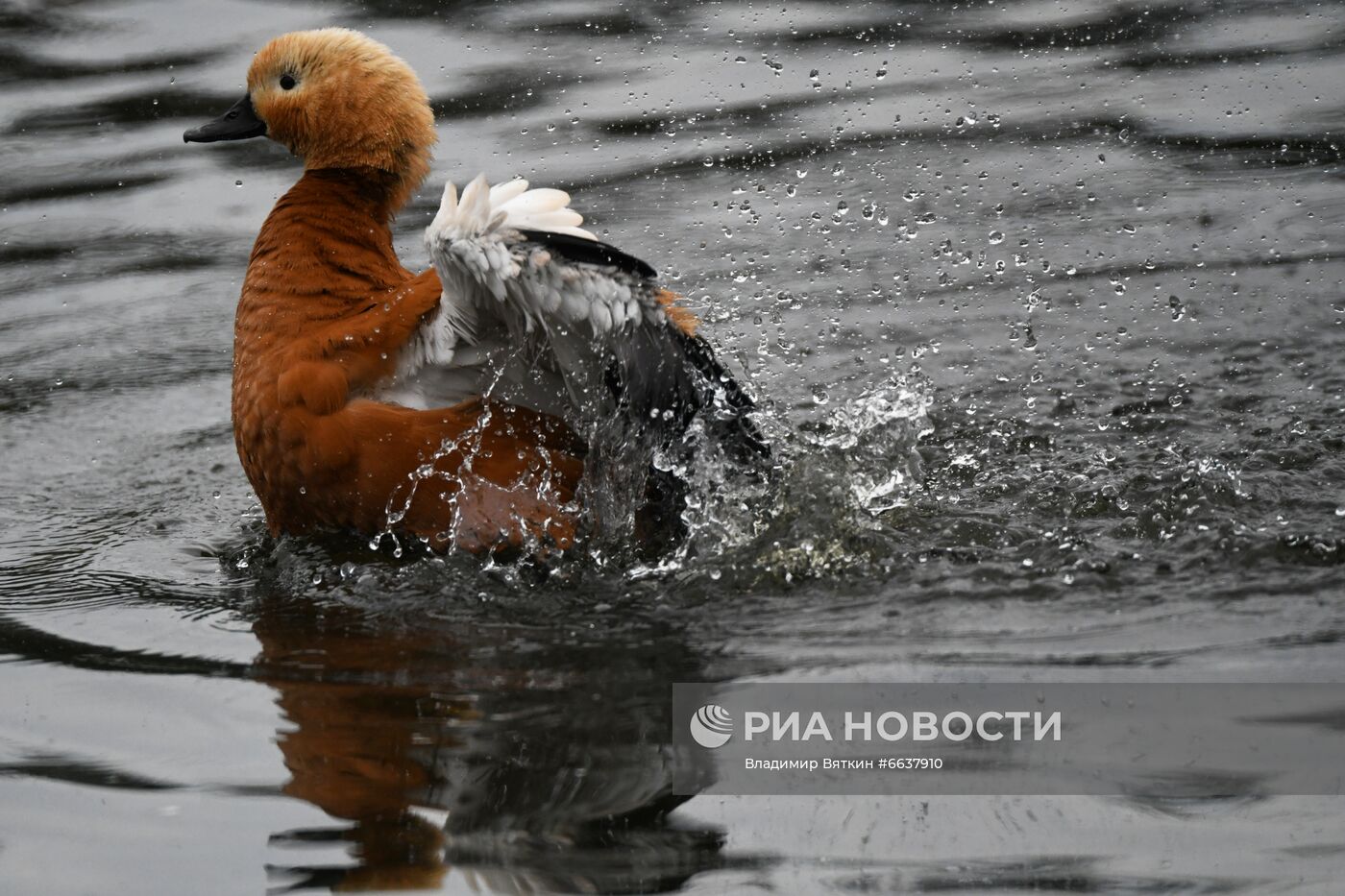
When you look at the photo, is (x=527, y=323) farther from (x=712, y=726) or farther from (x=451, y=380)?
(x=712, y=726)

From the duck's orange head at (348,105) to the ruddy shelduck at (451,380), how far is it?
0.63ft

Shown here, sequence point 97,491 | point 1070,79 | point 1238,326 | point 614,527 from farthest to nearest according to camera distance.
→ point 1070,79, point 1238,326, point 97,491, point 614,527

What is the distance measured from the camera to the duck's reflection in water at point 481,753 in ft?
10.1

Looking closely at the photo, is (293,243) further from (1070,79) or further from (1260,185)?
(1070,79)

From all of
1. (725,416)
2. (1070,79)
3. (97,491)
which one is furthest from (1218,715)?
(1070,79)

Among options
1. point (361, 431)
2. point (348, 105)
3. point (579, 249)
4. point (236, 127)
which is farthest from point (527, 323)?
point (236, 127)

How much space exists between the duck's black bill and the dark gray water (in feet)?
3.57

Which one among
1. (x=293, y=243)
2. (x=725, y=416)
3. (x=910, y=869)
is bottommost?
(x=910, y=869)

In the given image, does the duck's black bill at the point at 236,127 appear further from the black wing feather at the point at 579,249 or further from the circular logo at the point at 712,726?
the circular logo at the point at 712,726

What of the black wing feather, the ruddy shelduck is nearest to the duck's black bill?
the ruddy shelduck

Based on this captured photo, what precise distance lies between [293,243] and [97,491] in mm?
1276

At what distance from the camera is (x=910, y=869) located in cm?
304

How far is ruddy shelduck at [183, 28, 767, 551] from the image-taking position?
4.30m

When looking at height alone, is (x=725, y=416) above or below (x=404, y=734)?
above
